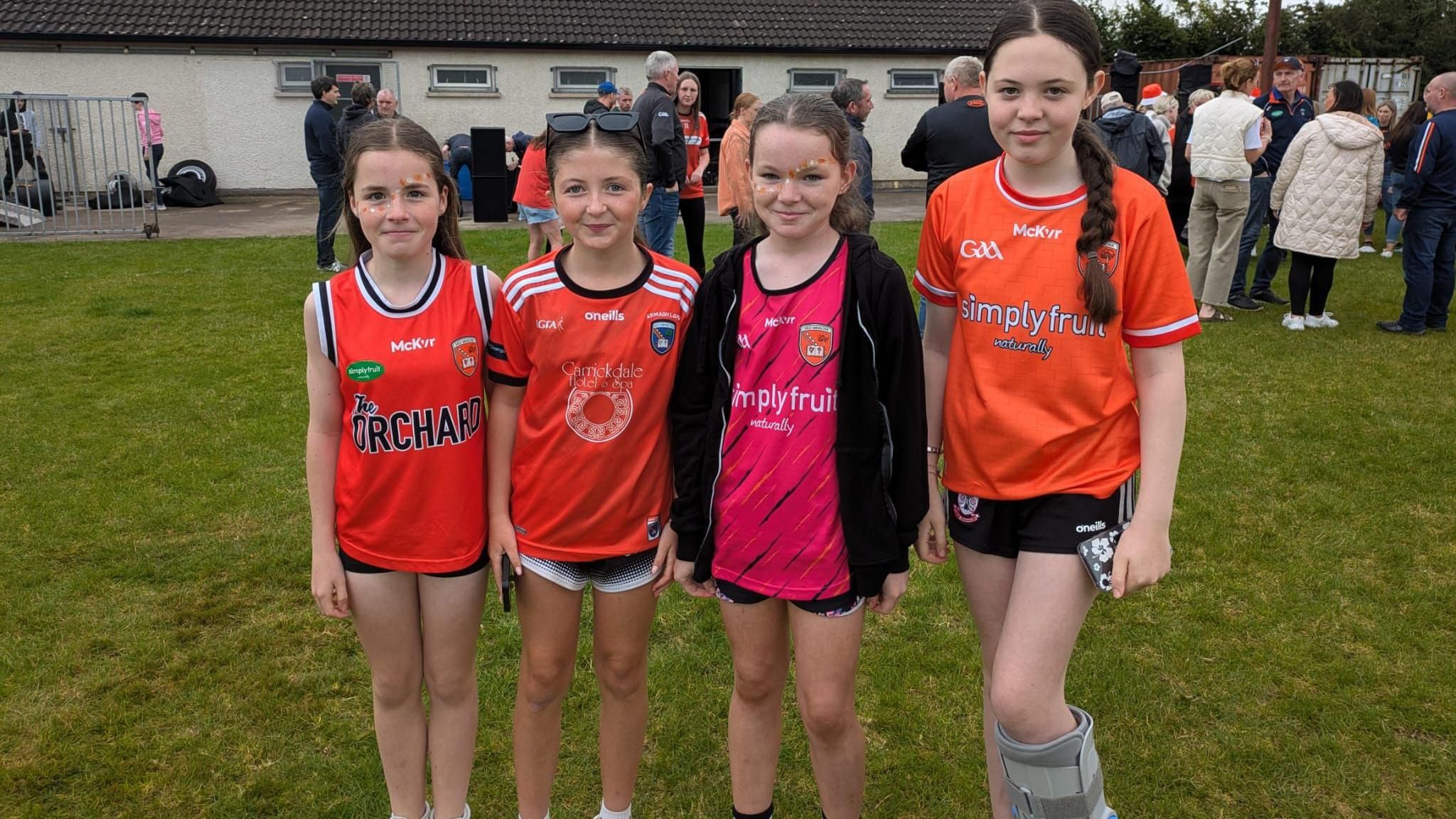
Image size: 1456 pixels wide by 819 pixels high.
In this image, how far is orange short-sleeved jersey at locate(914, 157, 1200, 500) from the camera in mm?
2096

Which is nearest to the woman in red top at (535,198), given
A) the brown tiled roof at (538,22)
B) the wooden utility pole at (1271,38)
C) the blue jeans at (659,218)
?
the blue jeans at (659,218)

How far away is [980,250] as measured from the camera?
221cm

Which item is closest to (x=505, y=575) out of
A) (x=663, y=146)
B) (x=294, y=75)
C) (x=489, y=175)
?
(x=663, y=146)

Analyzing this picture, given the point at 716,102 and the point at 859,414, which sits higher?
the point at 716,102

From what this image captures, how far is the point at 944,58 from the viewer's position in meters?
22.1

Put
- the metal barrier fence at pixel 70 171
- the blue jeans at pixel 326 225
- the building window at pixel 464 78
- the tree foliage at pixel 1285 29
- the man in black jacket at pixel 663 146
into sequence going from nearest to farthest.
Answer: the man in black jacket at pixel 663 146
the blue jeans at pixel 326 225
the metal barrier fence at pixel 70 171
the building window at pixel 464 78
the tree foliage at pixel 1285 29

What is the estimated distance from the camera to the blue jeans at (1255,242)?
9648 mm

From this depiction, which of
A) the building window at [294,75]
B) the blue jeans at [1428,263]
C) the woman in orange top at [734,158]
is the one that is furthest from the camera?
the building window at [294,75]

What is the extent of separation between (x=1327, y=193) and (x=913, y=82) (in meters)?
14.9

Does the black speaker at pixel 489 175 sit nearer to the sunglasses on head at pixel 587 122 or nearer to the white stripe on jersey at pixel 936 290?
the sunglasses on head at pixel 587 122

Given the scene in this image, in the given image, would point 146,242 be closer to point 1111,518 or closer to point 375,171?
point 375,171

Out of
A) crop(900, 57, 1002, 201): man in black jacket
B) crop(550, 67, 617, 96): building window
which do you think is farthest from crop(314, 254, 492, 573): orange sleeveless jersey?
crop(550, 67, 617, 96): building window

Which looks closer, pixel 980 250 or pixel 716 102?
pixel 980 250

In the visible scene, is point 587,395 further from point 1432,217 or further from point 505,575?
point 1432,217
